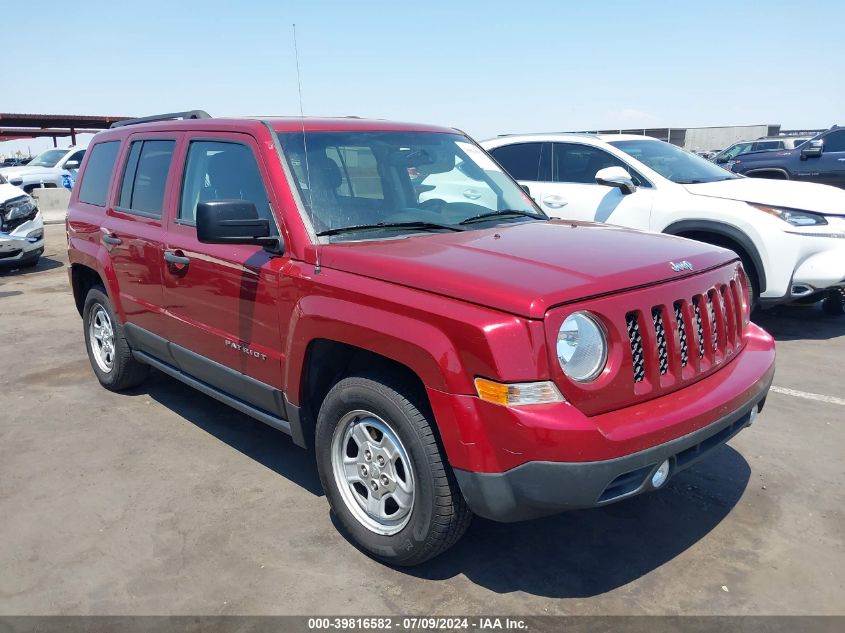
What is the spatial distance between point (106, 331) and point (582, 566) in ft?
12.9

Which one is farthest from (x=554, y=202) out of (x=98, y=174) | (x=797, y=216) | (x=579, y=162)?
(x=98, y=174)

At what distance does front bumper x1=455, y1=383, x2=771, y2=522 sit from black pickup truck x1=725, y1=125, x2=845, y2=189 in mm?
11657

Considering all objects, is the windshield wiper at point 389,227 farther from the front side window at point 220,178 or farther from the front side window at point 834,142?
the front side window at point 834,142

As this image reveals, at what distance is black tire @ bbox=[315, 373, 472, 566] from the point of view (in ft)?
8.99

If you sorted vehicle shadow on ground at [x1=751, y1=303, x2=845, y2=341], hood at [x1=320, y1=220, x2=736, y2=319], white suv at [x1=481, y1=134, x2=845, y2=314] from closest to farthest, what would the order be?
hood at [x1=320, y1=220, x2=736, y2=319]
white suv at [x1=481, y1=134, x2=845, y2=314]
vehicle shadow on ground at [x1=751, y1=303, x2=845, y2=341]

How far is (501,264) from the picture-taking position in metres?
2.86

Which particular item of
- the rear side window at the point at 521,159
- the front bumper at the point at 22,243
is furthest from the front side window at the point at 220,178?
the front bumper at the point at 22,243

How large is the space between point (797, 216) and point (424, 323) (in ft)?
16.5

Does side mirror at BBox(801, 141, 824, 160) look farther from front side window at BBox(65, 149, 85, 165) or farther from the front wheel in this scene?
front side window at BBox(65, 149, 85, 165)

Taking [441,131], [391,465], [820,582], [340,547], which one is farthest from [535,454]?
[441,131]

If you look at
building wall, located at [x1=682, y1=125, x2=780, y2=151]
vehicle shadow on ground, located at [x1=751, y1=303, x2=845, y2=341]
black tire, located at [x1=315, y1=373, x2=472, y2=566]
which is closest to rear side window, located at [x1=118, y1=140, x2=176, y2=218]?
black tire, located at [x1=315, y1=373, x2=472, y2=566]

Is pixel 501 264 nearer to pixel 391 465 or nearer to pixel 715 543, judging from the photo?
pixel 391 465

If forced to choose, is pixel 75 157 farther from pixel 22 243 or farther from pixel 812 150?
pixel 812 150

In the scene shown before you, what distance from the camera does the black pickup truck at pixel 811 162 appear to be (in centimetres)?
1228
